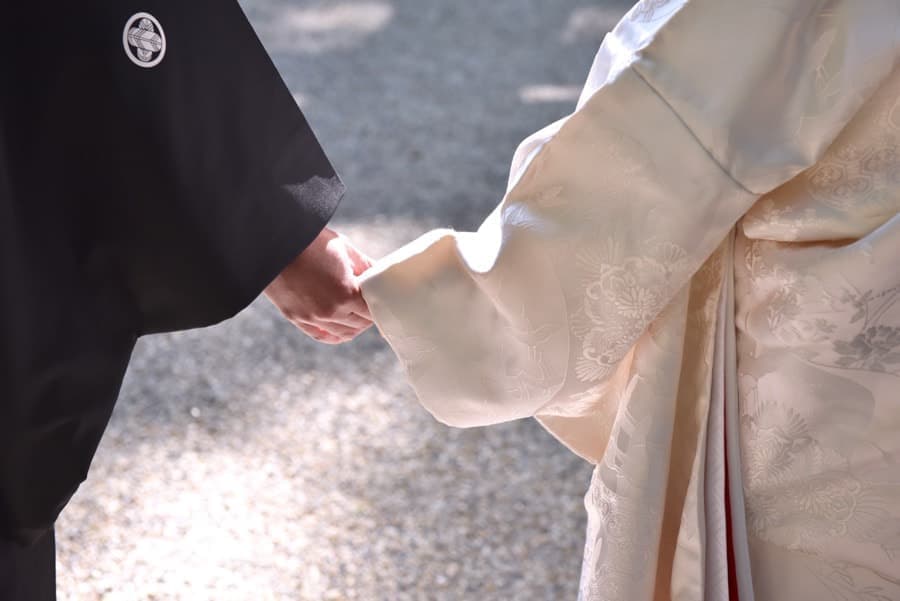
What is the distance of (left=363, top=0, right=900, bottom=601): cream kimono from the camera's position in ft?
2.62

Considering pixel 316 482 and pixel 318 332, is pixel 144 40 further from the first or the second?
pixel 316 482

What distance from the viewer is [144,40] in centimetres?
90

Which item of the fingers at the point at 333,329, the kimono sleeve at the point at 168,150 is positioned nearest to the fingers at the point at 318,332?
the fingers at the point at 333,329

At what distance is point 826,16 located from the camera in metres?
0.80

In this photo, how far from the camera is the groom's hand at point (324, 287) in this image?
104 cm

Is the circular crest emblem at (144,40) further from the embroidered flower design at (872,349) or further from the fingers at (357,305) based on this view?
the embroidered flower design at (872,349)

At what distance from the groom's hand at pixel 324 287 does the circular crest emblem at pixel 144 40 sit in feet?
0.71

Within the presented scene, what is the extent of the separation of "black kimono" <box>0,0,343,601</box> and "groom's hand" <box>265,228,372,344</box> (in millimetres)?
38

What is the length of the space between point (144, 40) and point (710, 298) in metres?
0.47

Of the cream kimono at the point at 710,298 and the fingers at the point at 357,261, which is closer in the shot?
the cream kimono at the point at 710,298

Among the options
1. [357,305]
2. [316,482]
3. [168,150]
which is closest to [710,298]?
[357,305]

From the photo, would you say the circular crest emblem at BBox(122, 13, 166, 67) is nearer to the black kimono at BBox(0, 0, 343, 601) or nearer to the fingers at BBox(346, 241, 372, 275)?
the black kimono at BBox(0, 0, 343, 601)

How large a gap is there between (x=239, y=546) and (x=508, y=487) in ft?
1.19

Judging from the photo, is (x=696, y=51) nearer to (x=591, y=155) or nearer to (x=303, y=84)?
(x=591, y=155)
